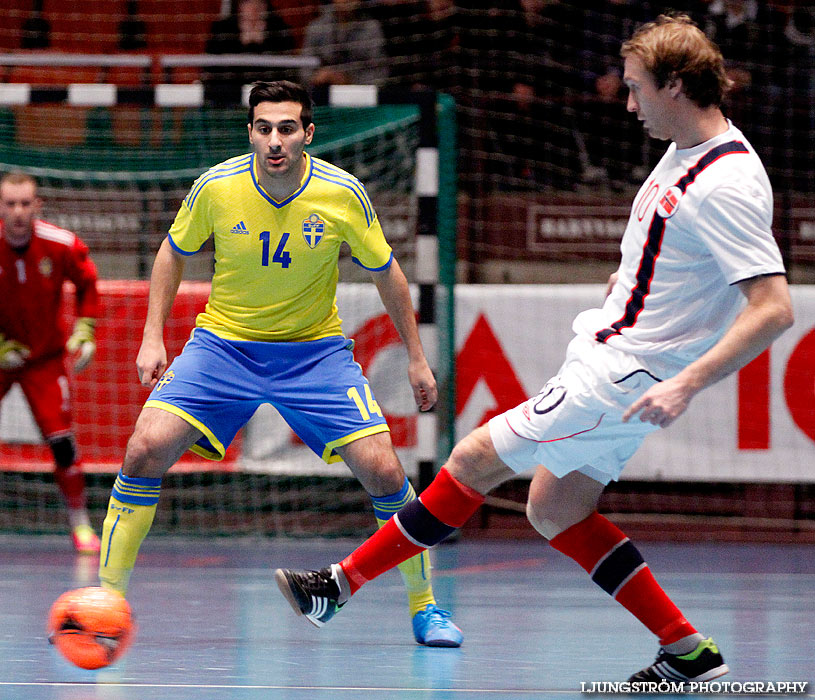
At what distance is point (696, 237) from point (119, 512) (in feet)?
6.87

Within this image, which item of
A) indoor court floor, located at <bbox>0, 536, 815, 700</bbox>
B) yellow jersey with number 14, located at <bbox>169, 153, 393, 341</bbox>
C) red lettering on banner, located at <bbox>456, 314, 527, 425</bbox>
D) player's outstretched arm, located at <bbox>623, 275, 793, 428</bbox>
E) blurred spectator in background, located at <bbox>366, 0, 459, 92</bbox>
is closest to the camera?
player's outstretched arm, located at <bbox>623, 275, 793, 428</bbox>

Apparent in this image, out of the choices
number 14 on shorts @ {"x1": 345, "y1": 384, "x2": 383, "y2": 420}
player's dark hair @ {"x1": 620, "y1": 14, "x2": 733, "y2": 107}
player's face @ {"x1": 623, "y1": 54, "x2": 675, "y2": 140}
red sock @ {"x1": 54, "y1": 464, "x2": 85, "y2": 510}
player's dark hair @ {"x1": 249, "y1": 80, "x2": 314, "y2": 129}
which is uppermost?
player's dark hair @ {"x1": 620, "y1": 14, "x2": 733, "y2": 107}

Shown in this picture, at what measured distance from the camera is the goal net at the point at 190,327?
24.7 ft

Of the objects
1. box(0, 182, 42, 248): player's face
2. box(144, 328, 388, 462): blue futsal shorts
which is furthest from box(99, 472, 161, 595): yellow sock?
box(0, 182, 42, 248): player's face

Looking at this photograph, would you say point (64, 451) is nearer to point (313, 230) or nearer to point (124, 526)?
point (124, 526)

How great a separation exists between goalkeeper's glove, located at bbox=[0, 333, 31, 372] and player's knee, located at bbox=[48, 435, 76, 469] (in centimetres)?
47

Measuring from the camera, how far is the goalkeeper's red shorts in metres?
6.94

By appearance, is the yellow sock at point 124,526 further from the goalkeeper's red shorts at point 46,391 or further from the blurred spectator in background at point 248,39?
the blurred spectator in background at point 248,39

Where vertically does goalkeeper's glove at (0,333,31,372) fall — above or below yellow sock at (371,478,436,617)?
below

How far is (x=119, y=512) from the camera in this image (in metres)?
4.14

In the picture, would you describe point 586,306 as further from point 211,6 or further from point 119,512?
point 211,6

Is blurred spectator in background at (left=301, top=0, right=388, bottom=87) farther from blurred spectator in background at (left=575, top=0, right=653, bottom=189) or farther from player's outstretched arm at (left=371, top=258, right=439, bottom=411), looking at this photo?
player's outstretched arm at (left=371, top=258, right=439, bottom=411)

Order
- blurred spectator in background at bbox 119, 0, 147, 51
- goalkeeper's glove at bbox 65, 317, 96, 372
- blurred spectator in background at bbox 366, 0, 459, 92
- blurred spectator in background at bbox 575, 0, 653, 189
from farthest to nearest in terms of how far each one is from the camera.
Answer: blurred spectator in background at bbox 119, 0, 147, 51 → blurred spectator in background at bbox 366, 0, 459, 92 → blurred spectator in background at bbox 575, 0, 653, 189 → goalkeeper's glove at bbox 65, 317, 96, 372

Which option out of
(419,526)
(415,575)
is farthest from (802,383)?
(419,526)
